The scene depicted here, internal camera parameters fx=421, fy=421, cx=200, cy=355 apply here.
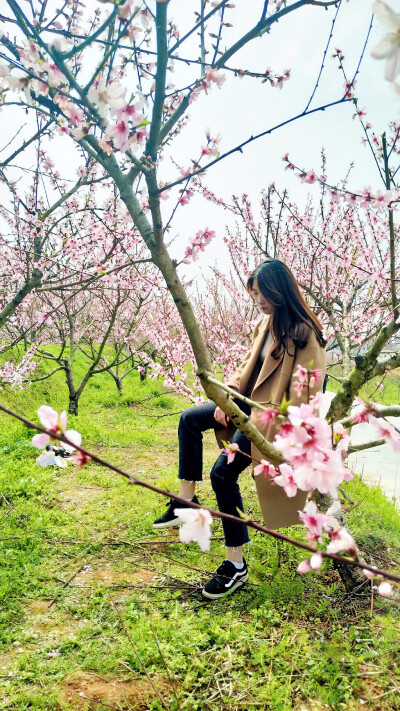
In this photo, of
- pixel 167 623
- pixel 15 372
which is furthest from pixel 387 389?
pixel 167 623

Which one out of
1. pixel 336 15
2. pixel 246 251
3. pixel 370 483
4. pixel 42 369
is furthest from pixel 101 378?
pixel 336 15

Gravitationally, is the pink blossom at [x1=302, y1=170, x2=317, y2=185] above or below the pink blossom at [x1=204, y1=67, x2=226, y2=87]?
above

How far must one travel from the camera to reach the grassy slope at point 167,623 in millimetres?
1585

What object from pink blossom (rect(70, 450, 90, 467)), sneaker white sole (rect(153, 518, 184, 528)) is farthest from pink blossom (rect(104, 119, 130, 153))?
sneaker white sole (rect(153, 518, 184, 528))

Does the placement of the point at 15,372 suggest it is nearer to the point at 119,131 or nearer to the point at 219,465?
the point at 219,465

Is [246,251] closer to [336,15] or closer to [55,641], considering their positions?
[336,15]

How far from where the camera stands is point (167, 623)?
1984mm

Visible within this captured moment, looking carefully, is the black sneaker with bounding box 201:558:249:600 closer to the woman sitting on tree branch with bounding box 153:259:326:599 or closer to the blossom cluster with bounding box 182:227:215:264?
the woman sitting on tree branch with bounding box 153:259:326:599

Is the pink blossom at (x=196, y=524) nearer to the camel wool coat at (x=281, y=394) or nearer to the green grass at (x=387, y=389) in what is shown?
the camel wool coat at (x=281, y=394)

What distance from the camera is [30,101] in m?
1.87

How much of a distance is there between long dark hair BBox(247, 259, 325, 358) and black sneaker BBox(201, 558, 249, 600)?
116cm

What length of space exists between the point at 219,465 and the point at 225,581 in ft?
1.94

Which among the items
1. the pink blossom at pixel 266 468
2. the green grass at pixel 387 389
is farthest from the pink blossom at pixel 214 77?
the green grass at pixel 387 389

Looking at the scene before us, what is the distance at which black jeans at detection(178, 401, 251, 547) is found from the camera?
2.22 meters
